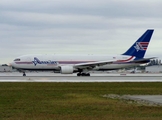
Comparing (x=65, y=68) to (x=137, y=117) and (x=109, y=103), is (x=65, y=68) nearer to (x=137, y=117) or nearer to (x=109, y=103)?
(x=109, y=103)

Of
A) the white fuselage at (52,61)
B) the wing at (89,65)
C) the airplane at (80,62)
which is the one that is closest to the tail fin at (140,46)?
the airplane at (80,62)

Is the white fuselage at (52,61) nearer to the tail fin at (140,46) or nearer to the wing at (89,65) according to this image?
the wing at (89,65)

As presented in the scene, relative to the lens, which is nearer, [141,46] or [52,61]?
[52,61]

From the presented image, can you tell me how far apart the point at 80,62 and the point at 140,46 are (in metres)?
10.9

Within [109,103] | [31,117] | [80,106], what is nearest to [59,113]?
[31,117]

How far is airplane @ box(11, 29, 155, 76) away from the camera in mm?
64625

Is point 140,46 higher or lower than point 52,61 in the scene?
higher

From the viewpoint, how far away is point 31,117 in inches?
621

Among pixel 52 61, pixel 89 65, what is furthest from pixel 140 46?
pixel 52 61

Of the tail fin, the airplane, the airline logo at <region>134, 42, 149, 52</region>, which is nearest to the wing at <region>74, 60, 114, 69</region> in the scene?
the airplane

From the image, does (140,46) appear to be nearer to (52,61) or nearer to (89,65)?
(89,65)

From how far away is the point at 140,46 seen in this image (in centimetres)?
7019

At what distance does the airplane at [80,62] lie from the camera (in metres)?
64.6

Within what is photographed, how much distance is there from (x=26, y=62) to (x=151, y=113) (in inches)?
1930
